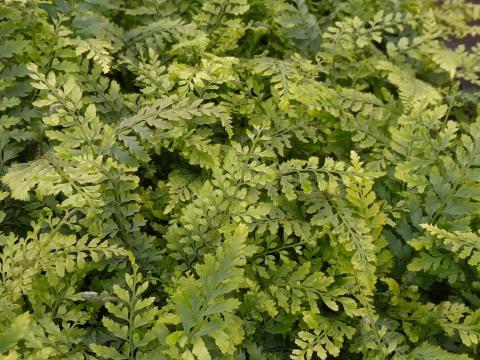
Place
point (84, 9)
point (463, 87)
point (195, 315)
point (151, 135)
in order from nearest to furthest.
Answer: point (195, 315), point (151, 135), point (84, 9), point (463, 87)

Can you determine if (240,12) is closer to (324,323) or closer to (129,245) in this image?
(129,245)

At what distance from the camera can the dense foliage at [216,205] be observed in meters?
1.71

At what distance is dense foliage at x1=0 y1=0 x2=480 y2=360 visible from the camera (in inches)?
67.2

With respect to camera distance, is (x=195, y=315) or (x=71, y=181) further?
(x=71, y=181)

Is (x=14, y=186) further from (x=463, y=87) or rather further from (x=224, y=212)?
(x=463, y=87)

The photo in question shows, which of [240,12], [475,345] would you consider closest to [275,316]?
[475,345]

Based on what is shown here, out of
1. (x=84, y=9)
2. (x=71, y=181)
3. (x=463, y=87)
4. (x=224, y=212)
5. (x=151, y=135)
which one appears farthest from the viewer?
(x=463, y=87)

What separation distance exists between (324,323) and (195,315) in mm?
557

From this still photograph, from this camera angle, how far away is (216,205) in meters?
1.87

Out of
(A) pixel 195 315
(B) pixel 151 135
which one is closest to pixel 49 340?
(A) pixel 195 315

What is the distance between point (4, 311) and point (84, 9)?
1.40 metres

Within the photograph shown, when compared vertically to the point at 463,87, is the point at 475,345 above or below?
below

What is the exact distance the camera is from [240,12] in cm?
252

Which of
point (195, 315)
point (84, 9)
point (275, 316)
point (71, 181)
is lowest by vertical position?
point (275, 316)
